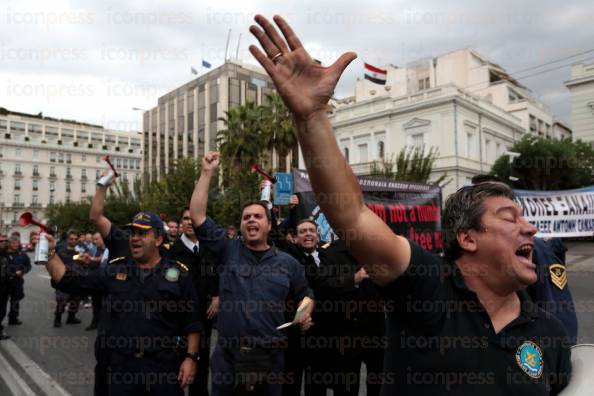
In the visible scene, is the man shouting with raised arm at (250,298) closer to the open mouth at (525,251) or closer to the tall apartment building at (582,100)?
the open mouth at (525,251)

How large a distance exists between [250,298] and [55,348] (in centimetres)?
518

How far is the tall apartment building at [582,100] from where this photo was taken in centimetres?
3172

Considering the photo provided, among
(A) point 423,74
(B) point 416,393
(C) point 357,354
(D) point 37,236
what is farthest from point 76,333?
(A) point 423,74

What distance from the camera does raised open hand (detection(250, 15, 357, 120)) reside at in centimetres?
125

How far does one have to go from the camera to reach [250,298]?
3.23m

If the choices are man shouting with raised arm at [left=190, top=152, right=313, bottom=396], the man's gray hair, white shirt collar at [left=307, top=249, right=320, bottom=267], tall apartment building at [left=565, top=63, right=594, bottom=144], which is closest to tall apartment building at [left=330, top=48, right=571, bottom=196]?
tall apartment building at [left=565, top=63, right=594, bottom=144]

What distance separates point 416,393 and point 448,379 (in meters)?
0.11

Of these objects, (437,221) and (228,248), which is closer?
(228,248)

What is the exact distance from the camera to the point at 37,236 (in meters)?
3.27

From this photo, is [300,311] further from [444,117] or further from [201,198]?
[444,117]

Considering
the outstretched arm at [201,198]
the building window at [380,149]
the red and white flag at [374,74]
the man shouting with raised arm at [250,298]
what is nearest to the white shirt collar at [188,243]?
the man shouting with raised arm at [250,298]

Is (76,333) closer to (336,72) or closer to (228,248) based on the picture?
(228,248)

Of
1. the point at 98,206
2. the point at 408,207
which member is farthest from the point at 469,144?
the point at 98,206

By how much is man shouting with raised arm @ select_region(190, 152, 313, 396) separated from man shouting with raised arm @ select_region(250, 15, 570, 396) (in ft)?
5.66
